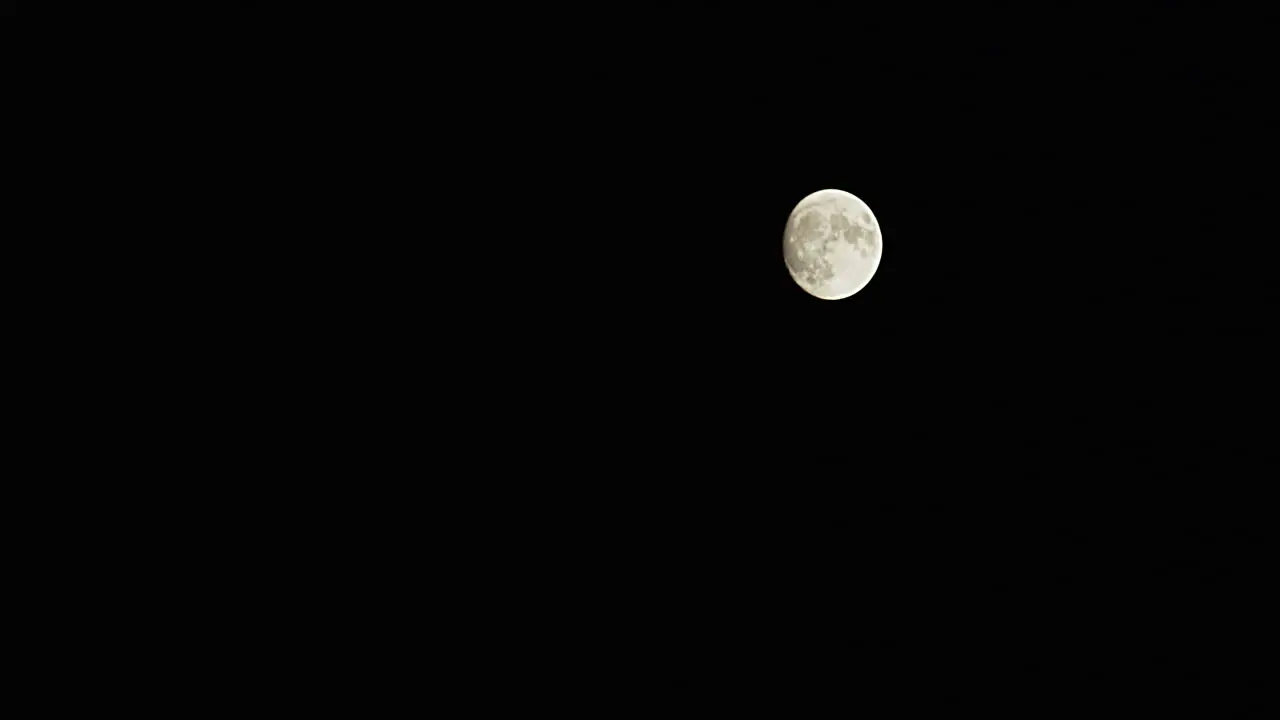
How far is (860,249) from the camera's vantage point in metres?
2.61

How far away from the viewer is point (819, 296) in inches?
106

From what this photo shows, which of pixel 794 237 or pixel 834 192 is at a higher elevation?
pixel 834 192

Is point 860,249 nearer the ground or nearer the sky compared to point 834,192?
nearer the ground

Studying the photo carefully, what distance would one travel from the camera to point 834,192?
271 cm

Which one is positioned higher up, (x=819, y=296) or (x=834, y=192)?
(x=834, y=192)

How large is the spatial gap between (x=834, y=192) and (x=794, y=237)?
0.71 ft

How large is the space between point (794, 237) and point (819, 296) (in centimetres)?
22

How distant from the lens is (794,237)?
2.68 m

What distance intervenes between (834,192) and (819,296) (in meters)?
0.37

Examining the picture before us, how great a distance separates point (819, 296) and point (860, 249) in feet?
0.68
